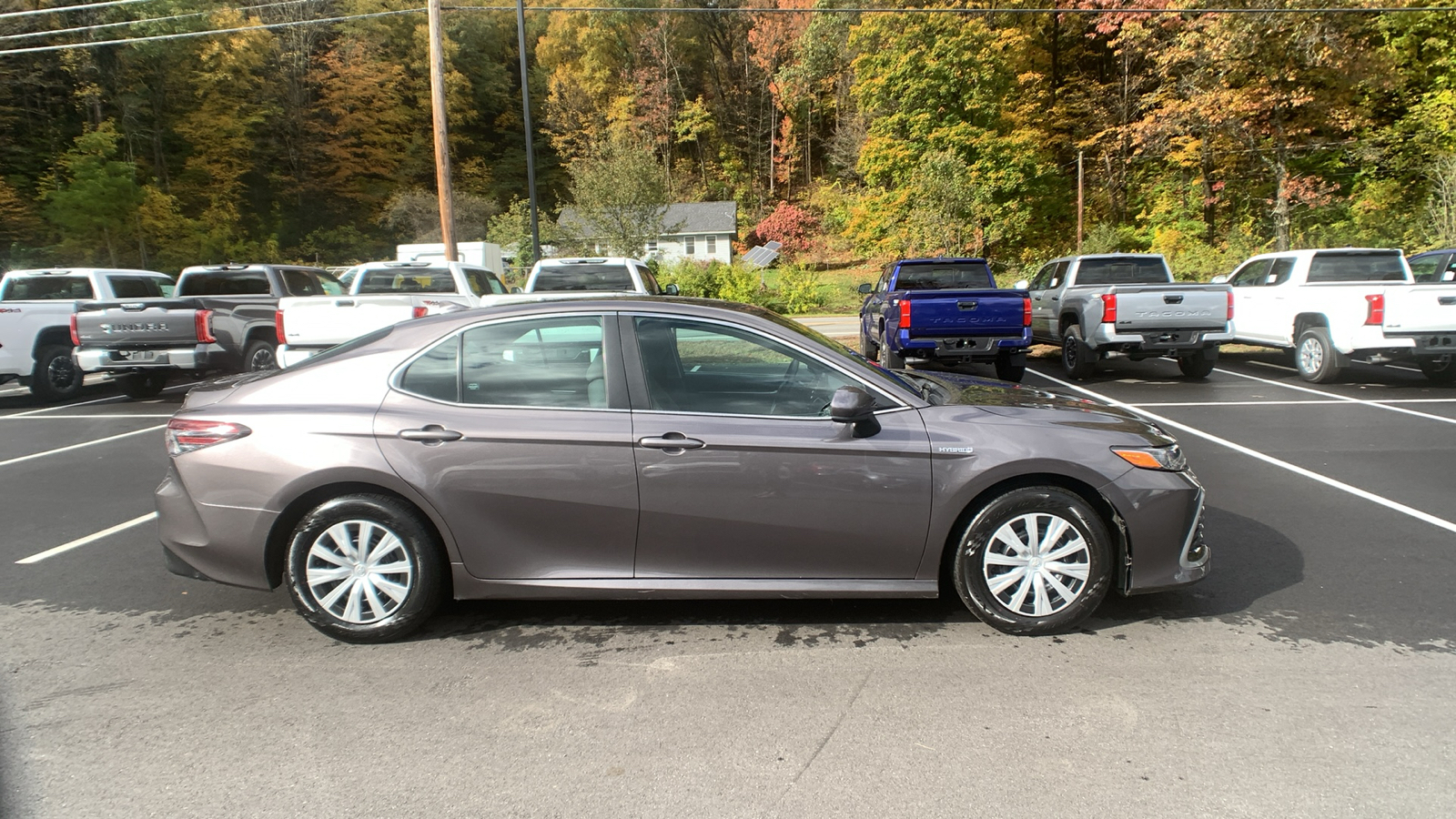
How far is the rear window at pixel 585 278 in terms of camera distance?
Answer: 12.8m

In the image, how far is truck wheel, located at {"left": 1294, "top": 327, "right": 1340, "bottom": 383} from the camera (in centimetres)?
1155

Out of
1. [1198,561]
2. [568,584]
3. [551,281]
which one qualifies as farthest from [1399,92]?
[568,584]

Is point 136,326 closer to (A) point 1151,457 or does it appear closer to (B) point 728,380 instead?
(B) point 728,380

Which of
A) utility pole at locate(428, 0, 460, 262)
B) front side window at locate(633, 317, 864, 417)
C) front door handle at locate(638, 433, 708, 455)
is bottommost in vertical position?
front door handle at locate(638, 433, 708, 455)

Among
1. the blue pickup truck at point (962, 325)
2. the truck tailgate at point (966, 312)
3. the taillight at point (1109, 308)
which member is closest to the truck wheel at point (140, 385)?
the blue pickup truck at point (962, 325)

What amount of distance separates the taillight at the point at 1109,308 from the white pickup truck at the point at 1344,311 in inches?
106

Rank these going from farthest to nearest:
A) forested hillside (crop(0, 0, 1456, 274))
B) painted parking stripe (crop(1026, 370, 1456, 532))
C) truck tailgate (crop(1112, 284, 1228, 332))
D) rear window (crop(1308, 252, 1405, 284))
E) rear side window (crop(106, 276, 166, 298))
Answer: forested hillside (crop(0, 0, 1456, 274)) → rear side window (crop(106, 276, 166, 298)) → rear window (crop(1308, 252, 1405, 284)) → truck tailgate (crop(1112, 284, 1228, 332)) → painted parking stripe (crop(1026, 370, 1456, 532))

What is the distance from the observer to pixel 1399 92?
31125 mm

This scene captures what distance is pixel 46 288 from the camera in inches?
505

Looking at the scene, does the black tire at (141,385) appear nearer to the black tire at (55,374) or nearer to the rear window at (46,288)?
the black tire at (55,374)

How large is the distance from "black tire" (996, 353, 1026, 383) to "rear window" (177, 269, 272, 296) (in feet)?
35.7

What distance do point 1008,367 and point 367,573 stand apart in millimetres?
10098

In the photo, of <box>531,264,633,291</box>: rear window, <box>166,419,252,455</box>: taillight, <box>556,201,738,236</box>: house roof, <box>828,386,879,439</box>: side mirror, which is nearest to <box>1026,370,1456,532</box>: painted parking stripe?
<box>828,386,879,439</box>: side mirror

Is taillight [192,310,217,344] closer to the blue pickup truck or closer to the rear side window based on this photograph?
the rear side window
